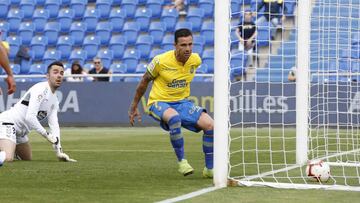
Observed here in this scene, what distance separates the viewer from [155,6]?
97.7 feet

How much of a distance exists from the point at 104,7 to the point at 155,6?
6.32ft

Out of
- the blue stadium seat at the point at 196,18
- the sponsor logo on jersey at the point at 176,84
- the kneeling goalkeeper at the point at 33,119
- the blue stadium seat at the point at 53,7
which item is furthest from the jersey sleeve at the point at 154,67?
the blue stadium seat at the point at 53,7

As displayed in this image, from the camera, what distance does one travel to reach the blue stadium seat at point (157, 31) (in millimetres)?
28781

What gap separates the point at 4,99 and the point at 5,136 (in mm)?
12600

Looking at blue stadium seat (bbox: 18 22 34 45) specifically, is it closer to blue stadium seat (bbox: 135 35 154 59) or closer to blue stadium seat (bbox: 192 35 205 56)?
Answer: blue stadium seat (bbox: 135 35 154 59)

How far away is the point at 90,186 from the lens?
9078 millimetres

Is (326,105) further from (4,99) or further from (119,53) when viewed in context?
(119,53)

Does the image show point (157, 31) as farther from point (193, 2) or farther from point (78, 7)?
point (78, 7)

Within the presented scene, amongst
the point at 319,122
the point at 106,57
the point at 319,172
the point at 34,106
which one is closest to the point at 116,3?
the point at 106,57

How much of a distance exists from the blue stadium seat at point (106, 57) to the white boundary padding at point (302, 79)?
16267mm

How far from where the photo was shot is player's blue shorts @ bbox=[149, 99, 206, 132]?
1049 cm

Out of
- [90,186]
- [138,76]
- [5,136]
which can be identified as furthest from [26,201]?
[138,76]

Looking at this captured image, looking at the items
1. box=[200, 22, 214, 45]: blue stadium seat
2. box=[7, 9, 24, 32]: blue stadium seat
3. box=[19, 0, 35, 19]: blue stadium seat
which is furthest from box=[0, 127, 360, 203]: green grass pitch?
box=[19, 0, 35, 19]: blue stadium seat

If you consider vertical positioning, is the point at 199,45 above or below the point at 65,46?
below
